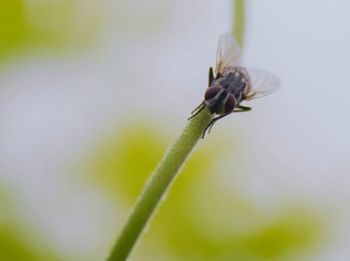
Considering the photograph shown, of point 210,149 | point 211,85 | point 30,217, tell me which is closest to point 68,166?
point 30,217

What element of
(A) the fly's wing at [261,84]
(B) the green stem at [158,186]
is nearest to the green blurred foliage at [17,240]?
(A) the fly's wing at [261,84]

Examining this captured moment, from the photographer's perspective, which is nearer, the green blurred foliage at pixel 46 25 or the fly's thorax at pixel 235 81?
the fly's thorax at pixel 235 81

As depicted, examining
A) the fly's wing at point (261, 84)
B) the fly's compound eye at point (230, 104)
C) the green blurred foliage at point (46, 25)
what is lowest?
the green blurred foliage at point (46, 25)

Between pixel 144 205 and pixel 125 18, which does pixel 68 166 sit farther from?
pixel 144 205

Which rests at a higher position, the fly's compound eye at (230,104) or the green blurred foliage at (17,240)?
the fly's compound eye at (230,104)

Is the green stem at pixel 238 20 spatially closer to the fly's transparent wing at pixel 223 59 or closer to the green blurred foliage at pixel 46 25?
the fly's transparent wing at pixel 223 59

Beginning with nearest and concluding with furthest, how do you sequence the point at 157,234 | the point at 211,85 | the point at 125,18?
the point at 211,85
the point at 157,234
the point at 125,18

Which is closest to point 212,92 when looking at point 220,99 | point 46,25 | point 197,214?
point 220,99
